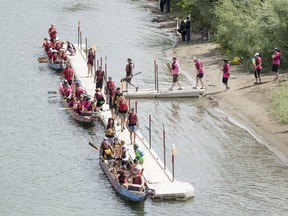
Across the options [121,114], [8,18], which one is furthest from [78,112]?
[8,18]

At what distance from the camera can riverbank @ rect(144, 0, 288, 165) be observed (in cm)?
4316

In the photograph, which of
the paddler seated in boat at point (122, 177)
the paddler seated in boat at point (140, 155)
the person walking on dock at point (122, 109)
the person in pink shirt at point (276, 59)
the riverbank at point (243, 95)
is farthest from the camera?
the person in pink shirt at point (276, 59)

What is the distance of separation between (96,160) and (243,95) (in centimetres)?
1133

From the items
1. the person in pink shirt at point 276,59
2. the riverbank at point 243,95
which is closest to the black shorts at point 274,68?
the person in pink shirt at point 276,59

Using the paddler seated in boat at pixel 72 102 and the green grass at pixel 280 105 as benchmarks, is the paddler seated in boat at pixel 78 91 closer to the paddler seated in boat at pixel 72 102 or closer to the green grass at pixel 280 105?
the paddler seated in boat at pixel 72 102

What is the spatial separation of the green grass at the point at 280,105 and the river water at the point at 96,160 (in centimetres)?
208

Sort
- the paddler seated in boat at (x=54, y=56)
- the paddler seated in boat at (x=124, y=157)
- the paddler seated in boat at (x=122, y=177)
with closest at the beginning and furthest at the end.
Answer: the paddler seated in boat at (x=122, y=177) → the paddler seated in boat at (x=124, y=157) → the paddler seated in boat at (x=54, y=56)

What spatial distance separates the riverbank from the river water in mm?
597

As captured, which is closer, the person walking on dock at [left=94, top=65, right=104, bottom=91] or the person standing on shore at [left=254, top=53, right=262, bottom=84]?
the person walking on dock at [left=94, top=65, right=104, bottom=91]

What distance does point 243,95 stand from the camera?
48844 millimetres

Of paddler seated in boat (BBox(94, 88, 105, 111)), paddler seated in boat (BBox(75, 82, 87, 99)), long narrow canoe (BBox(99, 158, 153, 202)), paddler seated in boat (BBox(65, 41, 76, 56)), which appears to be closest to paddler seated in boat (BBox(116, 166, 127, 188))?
long narrow canoe (BBox(99, 158, 153, 202))

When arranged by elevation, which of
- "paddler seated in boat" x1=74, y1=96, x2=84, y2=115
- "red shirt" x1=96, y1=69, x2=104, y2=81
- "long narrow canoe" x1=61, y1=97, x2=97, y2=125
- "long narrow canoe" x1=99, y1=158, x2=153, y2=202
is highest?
"red shirt" x1=96, y1=69, x2=104, y2=81

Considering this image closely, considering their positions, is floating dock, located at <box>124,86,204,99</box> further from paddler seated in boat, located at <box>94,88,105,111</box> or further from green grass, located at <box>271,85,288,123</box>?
green grass, located at <box>271,85,288,123</box>

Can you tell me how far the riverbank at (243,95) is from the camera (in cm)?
4316
